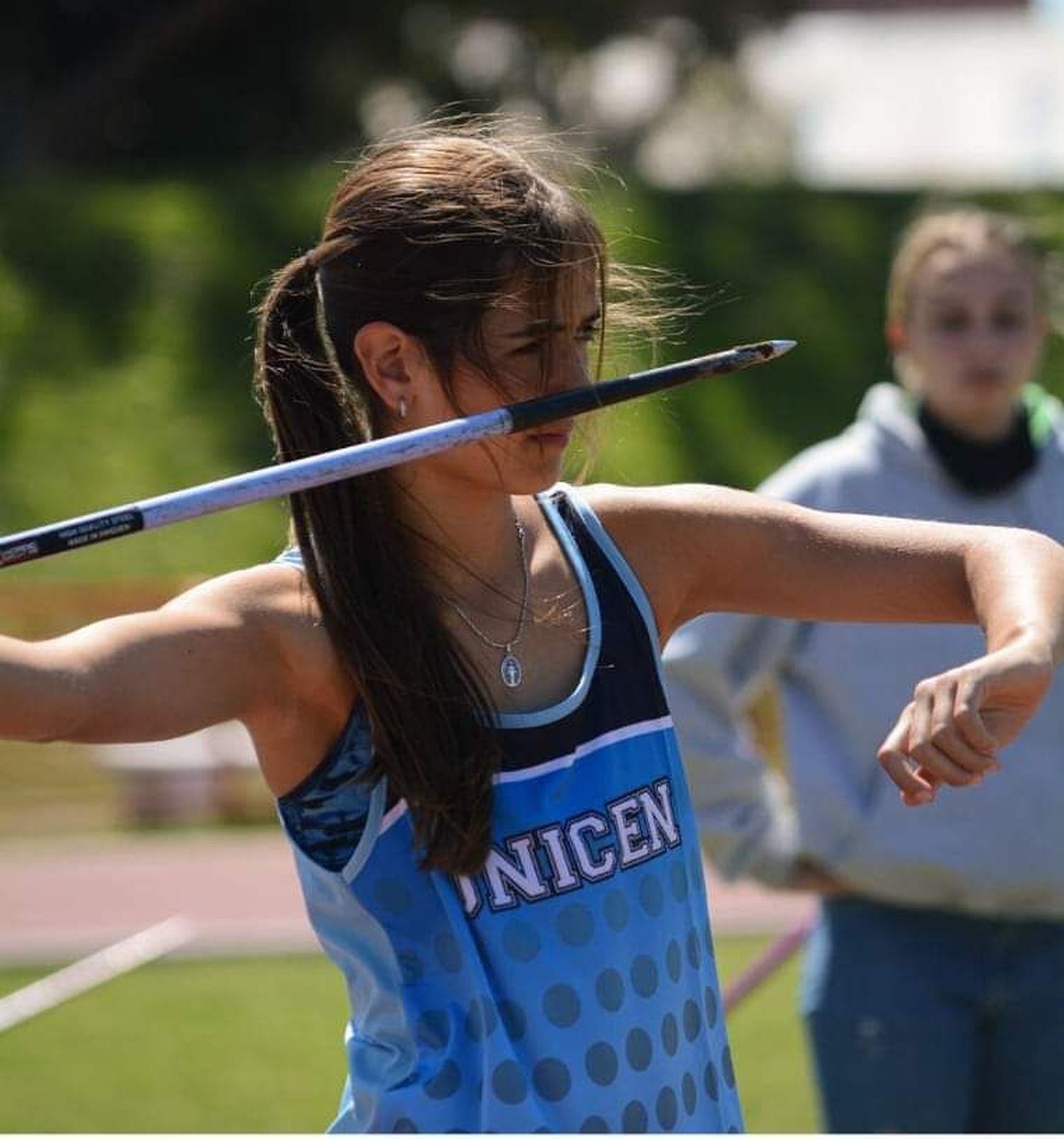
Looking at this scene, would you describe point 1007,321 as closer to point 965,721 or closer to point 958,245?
point 958,245

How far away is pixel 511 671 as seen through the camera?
7.44 ft

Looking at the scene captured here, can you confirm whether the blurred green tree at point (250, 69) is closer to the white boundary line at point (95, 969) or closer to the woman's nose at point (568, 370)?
the white boundary line at point (95, 969)

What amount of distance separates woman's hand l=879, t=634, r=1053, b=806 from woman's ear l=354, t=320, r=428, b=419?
1.97 feet

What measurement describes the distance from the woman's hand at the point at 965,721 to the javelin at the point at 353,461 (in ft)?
1.21

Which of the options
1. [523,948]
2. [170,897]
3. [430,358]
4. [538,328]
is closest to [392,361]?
[430,358]

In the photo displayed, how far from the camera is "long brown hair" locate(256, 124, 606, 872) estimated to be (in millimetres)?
2164

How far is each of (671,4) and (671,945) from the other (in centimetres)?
2607

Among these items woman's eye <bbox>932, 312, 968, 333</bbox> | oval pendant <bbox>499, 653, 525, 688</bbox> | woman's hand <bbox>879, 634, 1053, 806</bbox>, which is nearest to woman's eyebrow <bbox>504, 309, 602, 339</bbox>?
oval pendant <bbox>499, 653, 525, 688</bbox>

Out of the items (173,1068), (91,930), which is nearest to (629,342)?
(173,1068)

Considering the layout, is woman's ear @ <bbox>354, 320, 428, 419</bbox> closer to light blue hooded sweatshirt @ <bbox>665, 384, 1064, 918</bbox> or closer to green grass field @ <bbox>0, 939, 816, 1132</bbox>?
light blue hooded sweatshirt @ <bbox>665, 384, 1064, 918</bbox>

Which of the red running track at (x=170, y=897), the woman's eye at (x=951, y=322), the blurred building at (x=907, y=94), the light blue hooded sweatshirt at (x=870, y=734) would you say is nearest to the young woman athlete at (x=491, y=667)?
the light blue hooded sweatshirt at (x=870, y=734)

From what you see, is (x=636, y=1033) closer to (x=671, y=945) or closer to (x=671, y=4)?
(x=671, y=945)

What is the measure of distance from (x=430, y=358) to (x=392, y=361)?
0.16 feet

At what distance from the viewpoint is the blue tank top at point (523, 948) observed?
2143 millimetres
